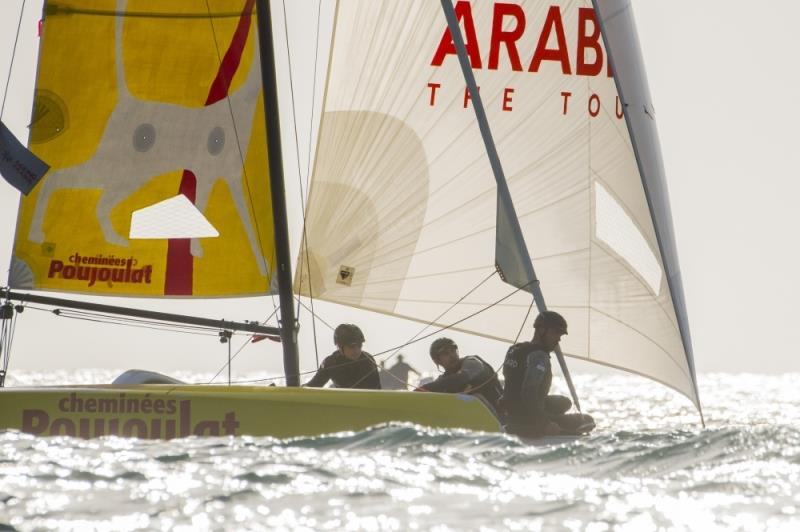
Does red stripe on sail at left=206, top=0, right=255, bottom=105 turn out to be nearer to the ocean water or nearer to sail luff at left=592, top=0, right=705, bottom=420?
sail luff at left=592, top=0, right=705, bottom=420

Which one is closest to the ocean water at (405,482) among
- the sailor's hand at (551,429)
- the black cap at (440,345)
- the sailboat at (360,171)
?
the sailor's hand at (551,429)

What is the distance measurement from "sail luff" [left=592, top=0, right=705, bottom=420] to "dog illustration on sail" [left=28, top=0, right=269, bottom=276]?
9.08 ft

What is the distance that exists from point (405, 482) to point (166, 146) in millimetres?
4852

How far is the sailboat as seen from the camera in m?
11.0

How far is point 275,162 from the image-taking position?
36.3ft

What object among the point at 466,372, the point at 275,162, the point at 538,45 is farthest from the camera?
the point at 538,45

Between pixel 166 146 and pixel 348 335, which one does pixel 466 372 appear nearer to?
pixel 348 335

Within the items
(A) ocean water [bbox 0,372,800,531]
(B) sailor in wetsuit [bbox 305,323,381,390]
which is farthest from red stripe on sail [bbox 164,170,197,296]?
(A) ocean water [bbox 0,372,800,531]

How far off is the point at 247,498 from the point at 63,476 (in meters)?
1.15

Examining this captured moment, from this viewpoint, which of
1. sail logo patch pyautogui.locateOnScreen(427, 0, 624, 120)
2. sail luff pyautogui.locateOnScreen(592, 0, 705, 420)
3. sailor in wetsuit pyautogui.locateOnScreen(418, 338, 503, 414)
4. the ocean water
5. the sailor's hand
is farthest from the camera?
sail logo patch pyautogui.locateOnScreen(427, 0, 624, 120)

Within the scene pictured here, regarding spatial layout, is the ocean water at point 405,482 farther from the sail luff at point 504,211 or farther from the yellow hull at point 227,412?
the sail luff at point 504,211

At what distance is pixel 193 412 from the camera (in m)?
9.13

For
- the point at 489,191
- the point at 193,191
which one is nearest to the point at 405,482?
the point at 489,191

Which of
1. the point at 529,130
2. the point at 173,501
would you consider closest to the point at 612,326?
the point at 529,130
